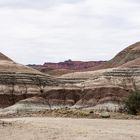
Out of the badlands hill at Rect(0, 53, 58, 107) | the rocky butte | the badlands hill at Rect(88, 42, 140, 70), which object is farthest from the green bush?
the badlands hill at Rect(88, 42, 140, 70)

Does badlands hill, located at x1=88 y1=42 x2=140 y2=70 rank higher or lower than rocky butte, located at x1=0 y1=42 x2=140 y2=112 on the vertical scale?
higher

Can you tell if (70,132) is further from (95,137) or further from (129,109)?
(129,109)

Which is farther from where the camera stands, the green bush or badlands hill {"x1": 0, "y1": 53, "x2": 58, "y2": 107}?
badlands hill {"x1": 0, "y1": 53, "x2": 58, "y2": 107}

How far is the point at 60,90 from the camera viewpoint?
257 ft

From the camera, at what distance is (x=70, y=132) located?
2606 centimetres

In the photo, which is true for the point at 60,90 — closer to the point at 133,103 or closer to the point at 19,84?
the point at 19,84

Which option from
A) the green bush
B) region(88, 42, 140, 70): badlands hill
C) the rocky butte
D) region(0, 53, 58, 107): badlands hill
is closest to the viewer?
the green bush

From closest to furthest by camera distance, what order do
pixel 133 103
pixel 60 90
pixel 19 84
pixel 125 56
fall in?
pixel 133 103
pixel 60 90
pixel 19 84
pixel 125 56

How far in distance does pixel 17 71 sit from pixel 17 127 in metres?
55.6

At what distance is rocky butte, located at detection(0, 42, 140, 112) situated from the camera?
69.7 meters

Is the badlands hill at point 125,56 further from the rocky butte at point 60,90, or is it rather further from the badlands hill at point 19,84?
the badlands hill at point 19,84

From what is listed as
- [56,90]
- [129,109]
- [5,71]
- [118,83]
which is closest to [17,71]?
[5,71]

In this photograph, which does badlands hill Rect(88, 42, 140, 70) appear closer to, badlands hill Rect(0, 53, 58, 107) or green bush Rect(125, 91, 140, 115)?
badlands hill Rect(0, 53, 58, 107)

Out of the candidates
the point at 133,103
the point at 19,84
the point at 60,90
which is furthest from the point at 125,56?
the point at 133,103
